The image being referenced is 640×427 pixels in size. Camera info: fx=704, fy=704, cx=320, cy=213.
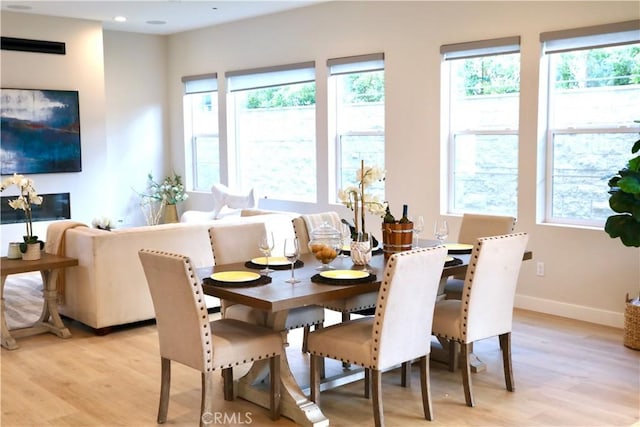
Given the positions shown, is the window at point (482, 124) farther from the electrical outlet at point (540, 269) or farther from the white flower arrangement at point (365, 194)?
the white flower arrangement at point (365, 194)

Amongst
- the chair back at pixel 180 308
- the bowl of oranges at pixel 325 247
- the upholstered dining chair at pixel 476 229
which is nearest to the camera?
the chair back at pixel 180 308

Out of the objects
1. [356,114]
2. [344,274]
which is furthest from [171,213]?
[344,274]

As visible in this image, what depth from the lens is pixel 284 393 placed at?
3490mm

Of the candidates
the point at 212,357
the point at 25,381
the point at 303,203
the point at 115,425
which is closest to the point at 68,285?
the point at 25,381

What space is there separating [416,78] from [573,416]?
11.8 ft

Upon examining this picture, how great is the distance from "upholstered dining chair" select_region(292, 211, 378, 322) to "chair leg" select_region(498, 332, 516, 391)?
815 millimetres

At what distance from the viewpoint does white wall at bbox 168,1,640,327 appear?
520 centimetres

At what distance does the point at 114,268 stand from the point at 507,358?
2.74 meters

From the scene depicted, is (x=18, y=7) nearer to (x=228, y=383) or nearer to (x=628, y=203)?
(x=228, y=383)

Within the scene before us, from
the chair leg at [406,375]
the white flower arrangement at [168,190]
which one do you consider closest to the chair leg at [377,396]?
the chair leg at [406,375]

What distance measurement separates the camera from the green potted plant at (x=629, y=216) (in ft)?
14.0

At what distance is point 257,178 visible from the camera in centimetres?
839

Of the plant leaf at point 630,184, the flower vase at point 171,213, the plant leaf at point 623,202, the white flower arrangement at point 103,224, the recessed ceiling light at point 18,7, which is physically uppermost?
the recessed ceiling light at point 18,7

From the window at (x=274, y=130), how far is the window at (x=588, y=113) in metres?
2.75
